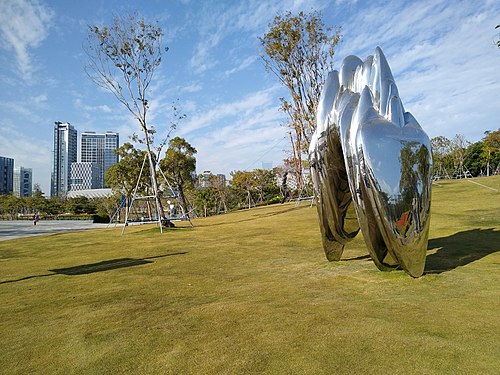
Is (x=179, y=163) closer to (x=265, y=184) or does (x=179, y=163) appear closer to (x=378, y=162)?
(x=265, y=184)

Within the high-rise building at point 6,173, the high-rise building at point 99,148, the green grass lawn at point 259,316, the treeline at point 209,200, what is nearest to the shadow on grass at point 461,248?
the green grass lawn at point 259,316

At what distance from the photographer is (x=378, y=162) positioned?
6.28 m

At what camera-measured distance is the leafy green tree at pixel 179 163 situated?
48222 millimetres

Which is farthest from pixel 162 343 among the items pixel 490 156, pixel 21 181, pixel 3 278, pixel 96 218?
pixel 21 181

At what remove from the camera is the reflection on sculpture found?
6.27m

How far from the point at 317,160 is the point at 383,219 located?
2.44 metres

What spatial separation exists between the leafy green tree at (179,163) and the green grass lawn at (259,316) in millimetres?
37644

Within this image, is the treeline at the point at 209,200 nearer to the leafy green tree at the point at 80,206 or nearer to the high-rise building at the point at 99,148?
the leafy green tree at the point at 80,206

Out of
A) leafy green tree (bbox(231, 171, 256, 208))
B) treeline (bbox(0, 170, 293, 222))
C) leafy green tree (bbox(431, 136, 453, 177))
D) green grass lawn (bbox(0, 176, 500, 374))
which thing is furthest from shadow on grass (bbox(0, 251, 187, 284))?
leafy green tree (bbox(431, 136, 453, 177))

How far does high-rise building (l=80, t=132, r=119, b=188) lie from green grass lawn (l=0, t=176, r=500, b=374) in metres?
190

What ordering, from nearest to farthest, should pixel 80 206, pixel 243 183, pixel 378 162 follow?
pixel 378 162 < pixel 243 183 < pixel 80 206

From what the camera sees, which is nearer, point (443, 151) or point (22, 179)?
point (443, 151)

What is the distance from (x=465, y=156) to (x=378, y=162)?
251 ft

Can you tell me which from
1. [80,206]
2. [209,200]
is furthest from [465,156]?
[80,206]
